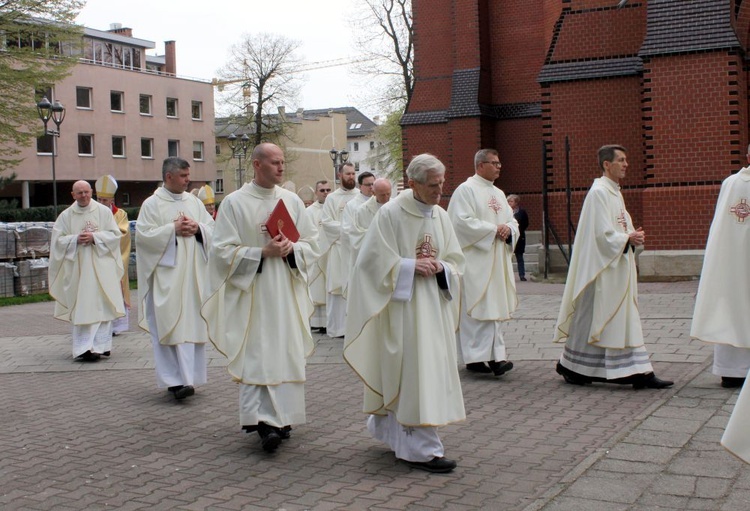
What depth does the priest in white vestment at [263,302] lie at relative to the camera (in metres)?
6.77

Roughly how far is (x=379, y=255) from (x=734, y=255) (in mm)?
3854

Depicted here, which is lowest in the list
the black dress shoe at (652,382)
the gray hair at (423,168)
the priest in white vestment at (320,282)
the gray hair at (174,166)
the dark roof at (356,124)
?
the black dress shoe at (652,382)

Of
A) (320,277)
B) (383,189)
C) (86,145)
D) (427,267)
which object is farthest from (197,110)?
(427,267)

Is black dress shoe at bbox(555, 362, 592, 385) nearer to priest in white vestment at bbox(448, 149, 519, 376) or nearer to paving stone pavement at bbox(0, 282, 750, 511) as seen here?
paving stone pavement at bbox(0, 282, 750, 511)

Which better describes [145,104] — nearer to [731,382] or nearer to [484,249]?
[484,249]

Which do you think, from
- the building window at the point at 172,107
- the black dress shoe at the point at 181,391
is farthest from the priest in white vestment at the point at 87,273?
the building window at the point at 172,107

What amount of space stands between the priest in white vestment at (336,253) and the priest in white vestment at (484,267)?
355 cm

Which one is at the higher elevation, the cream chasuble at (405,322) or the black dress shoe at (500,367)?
the cream chasuble at (405,322)

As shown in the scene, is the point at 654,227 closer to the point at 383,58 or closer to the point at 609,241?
the point at 609,241

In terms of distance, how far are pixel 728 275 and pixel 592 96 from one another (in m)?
11.8

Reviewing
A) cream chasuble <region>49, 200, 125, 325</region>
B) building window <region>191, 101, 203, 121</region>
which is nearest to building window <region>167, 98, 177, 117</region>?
building window <region>191, 101, 203, 121</region>

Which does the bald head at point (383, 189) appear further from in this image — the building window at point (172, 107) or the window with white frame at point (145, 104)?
the building window at point (172, 107)

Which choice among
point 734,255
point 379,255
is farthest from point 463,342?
point 379,255

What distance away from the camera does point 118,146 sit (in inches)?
2334
